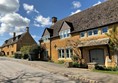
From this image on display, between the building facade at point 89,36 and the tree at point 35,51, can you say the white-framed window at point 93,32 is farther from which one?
the tree at point 35,51

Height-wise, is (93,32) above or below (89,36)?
above

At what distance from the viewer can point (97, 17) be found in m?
23.7

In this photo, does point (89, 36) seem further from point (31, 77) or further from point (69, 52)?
point (31, 77)

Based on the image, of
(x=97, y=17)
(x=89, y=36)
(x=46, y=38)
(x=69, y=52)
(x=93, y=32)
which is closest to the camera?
(x=93, y=32)

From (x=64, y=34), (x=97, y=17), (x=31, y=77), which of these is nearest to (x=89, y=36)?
(x=97, y=17)

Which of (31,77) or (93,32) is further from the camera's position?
(93,32)

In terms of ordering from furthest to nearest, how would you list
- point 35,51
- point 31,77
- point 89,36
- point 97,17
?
point 35,51 → point 97,17 → point 89,36 → point 31,77

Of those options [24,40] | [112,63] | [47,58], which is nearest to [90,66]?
[112,63]

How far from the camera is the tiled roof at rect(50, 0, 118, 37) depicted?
2116cm

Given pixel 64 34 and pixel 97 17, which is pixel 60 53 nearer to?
pixel 64 34

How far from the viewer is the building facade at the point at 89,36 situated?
20.4 metres

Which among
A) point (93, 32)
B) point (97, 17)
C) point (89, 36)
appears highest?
point (97, 17)

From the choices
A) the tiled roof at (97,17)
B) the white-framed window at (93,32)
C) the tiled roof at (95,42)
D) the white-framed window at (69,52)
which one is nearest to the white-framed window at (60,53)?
the white-framed window at (69,52)

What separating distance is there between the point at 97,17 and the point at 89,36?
3149mm
